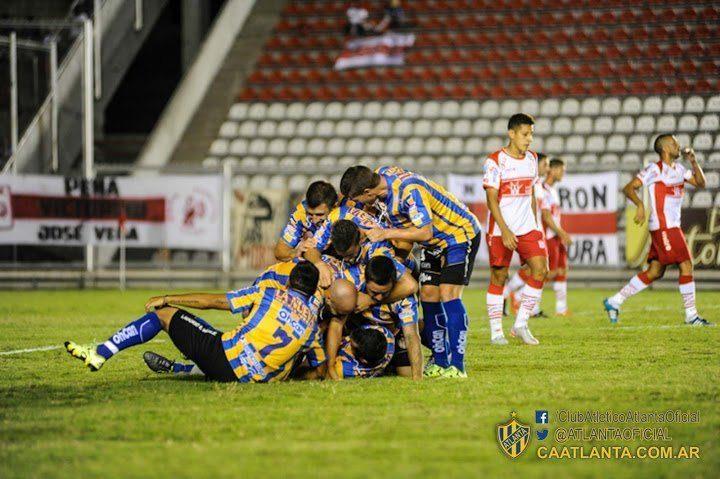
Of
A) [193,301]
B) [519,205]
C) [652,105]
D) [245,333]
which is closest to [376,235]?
[245,333]

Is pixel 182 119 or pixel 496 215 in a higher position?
pixel 182 119

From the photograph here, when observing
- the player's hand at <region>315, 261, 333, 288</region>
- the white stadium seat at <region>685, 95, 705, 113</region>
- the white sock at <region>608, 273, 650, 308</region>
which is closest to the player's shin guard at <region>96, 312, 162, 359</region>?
the player's hand at <region>315, 261, 333, 288</region>

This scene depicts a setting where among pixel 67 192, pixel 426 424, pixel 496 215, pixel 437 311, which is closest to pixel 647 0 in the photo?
pixel 67 192

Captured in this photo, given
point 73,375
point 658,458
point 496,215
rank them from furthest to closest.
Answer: point 496,215 < point 73,375 < point 658,458

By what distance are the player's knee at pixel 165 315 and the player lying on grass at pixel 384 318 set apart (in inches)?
48.4

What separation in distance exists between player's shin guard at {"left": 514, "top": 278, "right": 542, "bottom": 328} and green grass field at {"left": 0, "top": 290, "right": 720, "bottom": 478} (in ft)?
1.24

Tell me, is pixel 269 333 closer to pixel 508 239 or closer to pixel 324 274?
pixel 324 274

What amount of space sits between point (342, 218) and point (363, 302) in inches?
29.8

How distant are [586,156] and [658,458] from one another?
65.8ft

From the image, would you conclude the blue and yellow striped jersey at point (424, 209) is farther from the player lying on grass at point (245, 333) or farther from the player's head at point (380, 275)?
the player lying on grass at point (245, 333)

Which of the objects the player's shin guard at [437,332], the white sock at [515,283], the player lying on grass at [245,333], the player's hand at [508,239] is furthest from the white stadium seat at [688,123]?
→ the player lying on grass at [245,333]

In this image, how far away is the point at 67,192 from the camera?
21828 millimetres

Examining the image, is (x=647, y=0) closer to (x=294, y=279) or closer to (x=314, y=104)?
(x=314, y=104)

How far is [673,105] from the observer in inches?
1001
